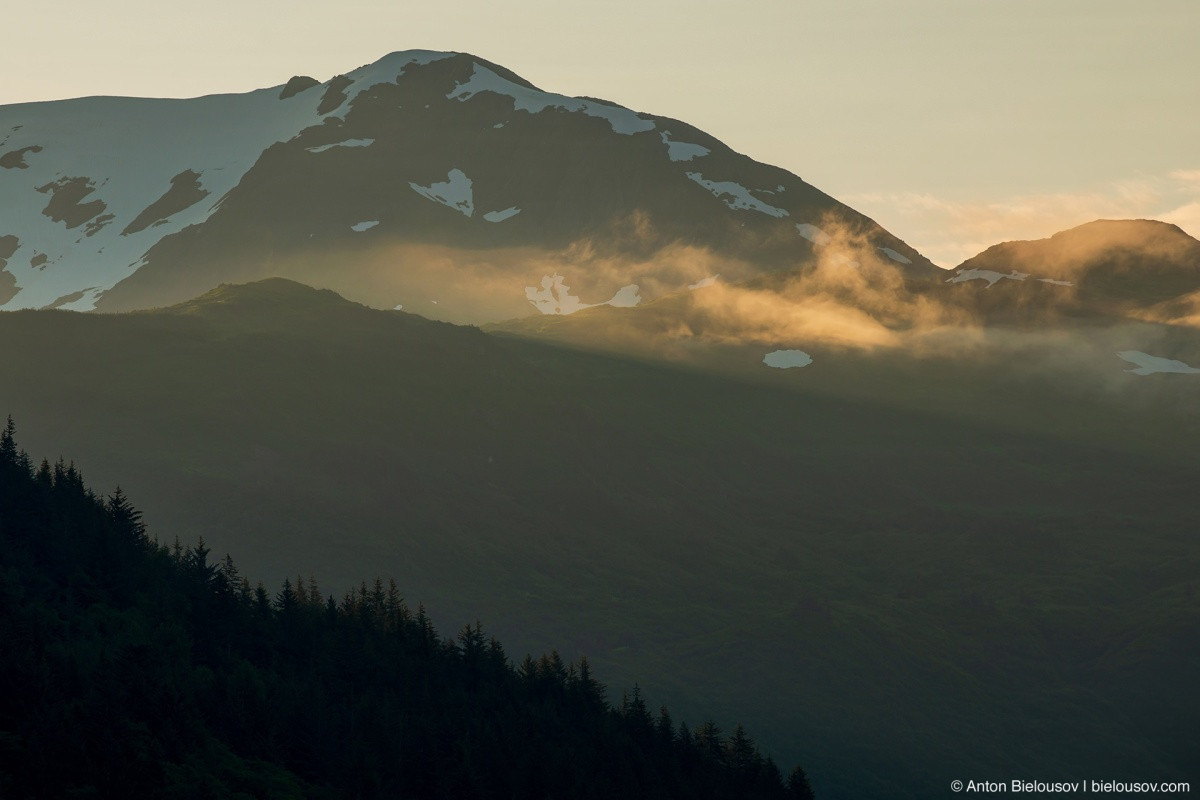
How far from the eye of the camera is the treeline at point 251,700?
295 ft

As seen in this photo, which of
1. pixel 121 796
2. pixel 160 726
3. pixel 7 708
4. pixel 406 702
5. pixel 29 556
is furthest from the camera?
pixel 406 702

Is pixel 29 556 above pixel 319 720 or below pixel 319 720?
above

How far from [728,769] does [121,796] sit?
9191 centimetres

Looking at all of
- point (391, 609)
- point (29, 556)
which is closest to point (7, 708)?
point (29, 556)

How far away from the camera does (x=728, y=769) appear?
546ft

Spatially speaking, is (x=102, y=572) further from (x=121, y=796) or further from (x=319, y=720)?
(x=121, y=796)

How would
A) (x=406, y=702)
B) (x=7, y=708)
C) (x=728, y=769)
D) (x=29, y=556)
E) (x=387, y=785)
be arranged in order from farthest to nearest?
1. (x=728, y=769)
2. (x=406, y=702)
3. (x=29, y=556)
4. (x=387, y=785)
5. (x=7, y=708)

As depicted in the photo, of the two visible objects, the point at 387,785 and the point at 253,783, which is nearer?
the point at 253,783

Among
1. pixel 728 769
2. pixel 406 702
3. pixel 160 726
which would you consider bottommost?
pixel 728 769

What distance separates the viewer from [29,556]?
405 feet

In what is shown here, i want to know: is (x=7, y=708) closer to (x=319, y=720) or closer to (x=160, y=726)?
(x=160, y=726)

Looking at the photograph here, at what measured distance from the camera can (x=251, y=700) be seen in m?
112

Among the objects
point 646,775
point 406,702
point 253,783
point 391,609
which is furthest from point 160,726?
point 391,609

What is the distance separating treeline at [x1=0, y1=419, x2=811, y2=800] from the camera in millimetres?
89875
